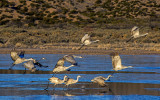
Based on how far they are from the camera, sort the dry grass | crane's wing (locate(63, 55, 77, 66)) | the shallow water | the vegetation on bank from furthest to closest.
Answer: the vegetation on bank, the dry grass, crane's wing (locate(63, 55, 77, 66)), the shallow water

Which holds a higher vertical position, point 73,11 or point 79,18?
point 73,11

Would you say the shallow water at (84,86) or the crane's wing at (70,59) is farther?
the crane's wing at (70,59)

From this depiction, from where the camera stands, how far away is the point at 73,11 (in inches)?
2886

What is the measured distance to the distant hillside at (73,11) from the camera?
67188mm

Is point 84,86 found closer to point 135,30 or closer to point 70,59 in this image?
point 70,59

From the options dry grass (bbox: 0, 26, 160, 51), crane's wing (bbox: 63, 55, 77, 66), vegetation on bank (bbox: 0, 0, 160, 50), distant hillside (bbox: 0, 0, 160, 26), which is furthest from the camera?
distant hillside (bbox: 0, 0, 160, 26)

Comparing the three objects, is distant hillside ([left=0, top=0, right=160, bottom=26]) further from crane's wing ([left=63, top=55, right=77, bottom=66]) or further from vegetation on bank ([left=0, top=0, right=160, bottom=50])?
crane's wing ([left=63, top=55, right=77, bottom=66])

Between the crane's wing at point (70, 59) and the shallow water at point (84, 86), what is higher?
the crane's wing at point (70, 59)

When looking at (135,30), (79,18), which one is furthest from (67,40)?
(79,18)

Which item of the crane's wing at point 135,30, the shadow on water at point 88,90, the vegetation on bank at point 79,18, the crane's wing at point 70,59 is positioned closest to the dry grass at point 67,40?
the vegetation on bank at point 79,18

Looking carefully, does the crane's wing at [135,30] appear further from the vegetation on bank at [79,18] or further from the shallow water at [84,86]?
the vegetation on bank at [79,18]

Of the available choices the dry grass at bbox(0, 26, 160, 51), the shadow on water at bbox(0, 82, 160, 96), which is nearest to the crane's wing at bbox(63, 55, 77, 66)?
the shadow on water at bbox(0, 82, 160, 96)

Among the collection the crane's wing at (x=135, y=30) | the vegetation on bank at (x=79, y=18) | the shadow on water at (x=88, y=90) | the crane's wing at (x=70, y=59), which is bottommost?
the shadow on water at (x=88, y=90)

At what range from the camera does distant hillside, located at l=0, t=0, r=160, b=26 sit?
2645 inches
